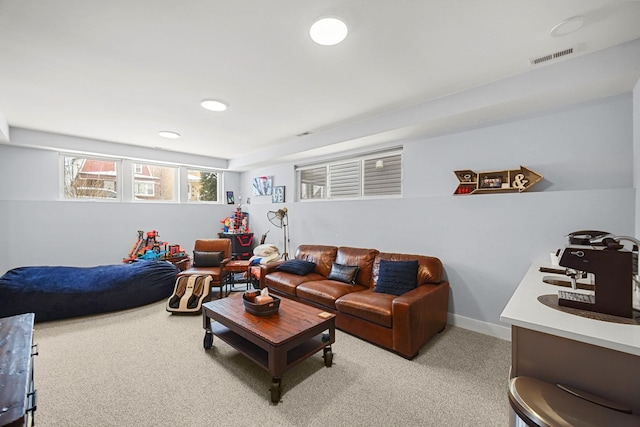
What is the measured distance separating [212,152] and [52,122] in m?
2.38

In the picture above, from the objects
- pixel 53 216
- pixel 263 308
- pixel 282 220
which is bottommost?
pixel 263 308

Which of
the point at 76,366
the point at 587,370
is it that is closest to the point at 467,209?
the point at 587,370

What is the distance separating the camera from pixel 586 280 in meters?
1.91

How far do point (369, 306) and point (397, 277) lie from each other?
0.57 metres

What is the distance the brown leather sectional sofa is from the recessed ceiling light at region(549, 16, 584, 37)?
2198 millimetres

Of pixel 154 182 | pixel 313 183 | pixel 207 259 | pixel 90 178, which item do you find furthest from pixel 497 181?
pixel 90 178

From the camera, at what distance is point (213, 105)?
10.1 ft

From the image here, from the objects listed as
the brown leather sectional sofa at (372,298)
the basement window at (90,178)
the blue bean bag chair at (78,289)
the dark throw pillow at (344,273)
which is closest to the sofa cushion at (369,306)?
the brown leather sectional sofa at (372,298)

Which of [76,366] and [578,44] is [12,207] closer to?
[76,366]

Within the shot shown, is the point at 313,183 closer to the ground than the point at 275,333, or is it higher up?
higher up

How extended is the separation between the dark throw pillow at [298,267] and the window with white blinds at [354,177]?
1.32 m

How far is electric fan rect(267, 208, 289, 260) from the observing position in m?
5.00

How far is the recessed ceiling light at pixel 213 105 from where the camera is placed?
2.98 meters

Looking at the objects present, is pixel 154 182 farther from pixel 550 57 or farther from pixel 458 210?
pixel 550 57
